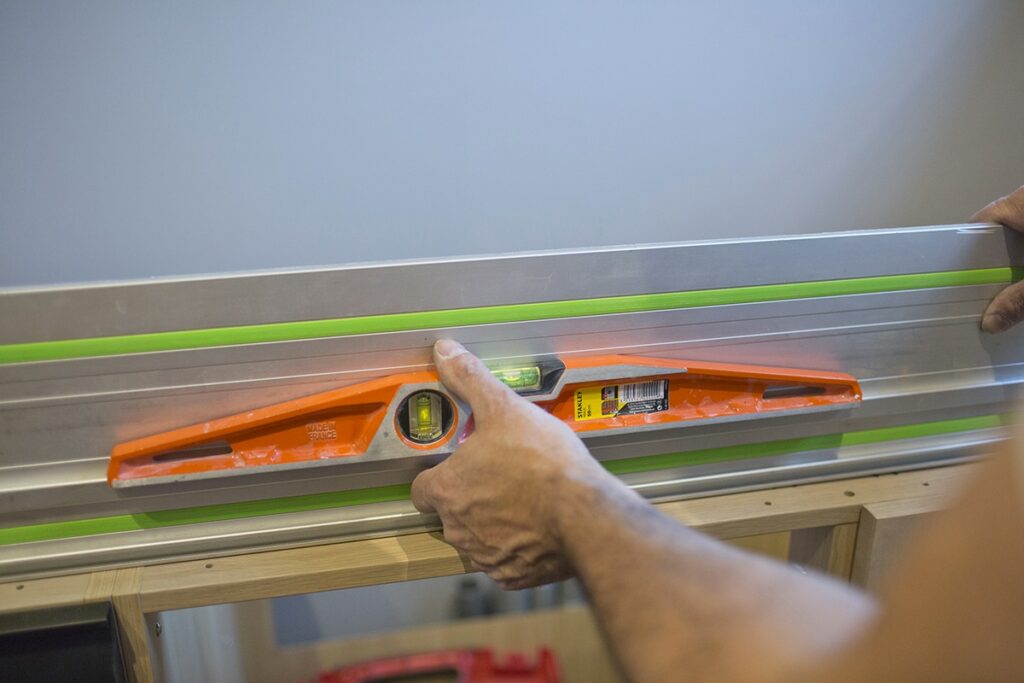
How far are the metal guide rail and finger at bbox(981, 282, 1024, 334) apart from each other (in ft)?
0.05

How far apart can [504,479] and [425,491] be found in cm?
13

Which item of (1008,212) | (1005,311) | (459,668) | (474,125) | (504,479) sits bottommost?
(459,668)

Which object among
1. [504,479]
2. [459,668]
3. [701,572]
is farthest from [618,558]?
[459,668]

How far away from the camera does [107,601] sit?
→ 91cm

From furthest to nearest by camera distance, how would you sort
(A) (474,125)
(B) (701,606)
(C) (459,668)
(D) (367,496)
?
(C) (459,668) → (A) (474,125) → (D) (367,496) → (B) (701,606)

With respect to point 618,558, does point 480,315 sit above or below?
above

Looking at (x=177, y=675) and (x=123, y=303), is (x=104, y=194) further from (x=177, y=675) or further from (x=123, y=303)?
(x=177, y=675)

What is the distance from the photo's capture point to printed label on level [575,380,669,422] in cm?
102

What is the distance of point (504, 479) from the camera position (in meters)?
0.90

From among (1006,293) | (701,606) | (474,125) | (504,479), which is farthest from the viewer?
(474,125)

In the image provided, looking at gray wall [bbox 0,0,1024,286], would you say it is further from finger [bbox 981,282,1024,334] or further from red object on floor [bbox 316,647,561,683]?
red object on floor [bbox 316,647,561,683]

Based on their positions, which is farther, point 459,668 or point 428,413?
point 459,668

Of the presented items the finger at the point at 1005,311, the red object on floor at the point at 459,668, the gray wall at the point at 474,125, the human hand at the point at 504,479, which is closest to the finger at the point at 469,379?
the human hand at the point at 504,479

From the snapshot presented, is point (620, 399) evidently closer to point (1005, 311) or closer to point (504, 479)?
point (504, 479)
